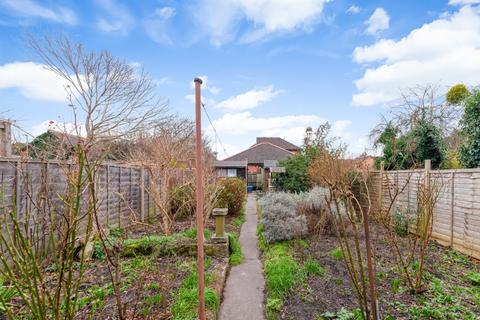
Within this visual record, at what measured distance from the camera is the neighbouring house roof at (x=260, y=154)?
3083 centimetres

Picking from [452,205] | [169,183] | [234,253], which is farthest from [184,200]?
[452,205]

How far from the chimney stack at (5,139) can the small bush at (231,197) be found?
609 cm

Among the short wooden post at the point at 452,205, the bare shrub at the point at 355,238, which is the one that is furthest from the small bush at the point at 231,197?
the short wooden post at the point at 452,205

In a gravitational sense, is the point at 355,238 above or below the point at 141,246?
above

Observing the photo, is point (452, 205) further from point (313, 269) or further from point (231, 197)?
point (231, 197)

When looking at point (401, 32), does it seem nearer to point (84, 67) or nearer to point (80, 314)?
point (80, 314)

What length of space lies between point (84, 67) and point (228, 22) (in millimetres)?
9410

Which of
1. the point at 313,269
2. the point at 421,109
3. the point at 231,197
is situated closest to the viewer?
the point at 313,269

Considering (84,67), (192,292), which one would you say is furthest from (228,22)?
(84,67)

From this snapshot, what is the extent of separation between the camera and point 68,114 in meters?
8.38

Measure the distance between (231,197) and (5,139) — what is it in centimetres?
670

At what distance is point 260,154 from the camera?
103ft

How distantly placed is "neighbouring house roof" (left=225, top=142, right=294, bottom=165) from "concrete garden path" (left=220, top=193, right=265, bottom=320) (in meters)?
24.6

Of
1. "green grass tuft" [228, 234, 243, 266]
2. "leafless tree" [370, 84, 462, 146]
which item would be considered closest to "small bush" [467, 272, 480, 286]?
"green grass tuft" [228, 234, 243, 266]
